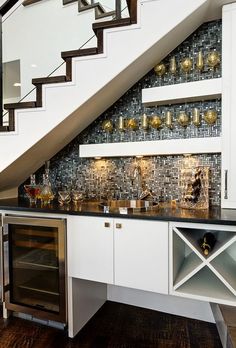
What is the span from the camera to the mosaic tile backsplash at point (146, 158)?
204cm

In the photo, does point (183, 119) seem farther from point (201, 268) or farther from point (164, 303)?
point (164, 303)

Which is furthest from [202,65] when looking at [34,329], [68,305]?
[34,329]

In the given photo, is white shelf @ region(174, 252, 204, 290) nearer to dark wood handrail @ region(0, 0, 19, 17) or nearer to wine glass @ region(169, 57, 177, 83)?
wine glass @ region(169, 57, 177, 83)

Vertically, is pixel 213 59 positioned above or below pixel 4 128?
above

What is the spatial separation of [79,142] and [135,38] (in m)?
1.15

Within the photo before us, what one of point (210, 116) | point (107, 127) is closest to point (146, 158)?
point (107, 127)

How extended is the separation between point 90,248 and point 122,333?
0.75 meters

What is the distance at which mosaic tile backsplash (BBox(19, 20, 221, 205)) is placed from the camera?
2.04 metres

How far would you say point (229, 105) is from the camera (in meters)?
1.77

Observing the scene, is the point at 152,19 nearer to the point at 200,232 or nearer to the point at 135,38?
the point at 135,38

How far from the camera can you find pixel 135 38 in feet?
5.57

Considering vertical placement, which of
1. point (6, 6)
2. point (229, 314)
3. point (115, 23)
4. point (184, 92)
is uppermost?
point (6, 6)

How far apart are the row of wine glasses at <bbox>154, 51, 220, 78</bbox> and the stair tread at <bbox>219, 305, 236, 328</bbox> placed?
1.78 m

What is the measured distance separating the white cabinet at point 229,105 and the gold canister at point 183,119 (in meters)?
0.34
